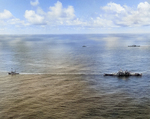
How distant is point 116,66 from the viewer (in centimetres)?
12288

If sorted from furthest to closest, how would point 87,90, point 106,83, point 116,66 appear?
point 116,66, point 106,83, point 87,90

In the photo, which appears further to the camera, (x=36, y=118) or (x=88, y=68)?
(x=88, y=68)

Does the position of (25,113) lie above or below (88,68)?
below

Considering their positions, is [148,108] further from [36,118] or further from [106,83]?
[36,118]

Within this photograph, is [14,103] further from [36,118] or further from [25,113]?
[36,118]

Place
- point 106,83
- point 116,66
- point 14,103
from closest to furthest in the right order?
point 14,103
point 106,83
point 116,66

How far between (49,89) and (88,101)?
22.5 m

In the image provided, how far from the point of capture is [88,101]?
67.1m

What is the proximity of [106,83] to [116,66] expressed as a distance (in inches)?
1543

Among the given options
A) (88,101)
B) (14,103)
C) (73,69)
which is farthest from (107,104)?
(73,69)

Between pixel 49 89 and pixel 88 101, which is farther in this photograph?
pixel 49 89

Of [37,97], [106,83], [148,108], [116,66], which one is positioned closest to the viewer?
[148,108]

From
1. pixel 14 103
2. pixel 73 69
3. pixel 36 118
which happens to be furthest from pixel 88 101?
pixel 73 69

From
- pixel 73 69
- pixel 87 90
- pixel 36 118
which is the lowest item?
pixel 36 118
